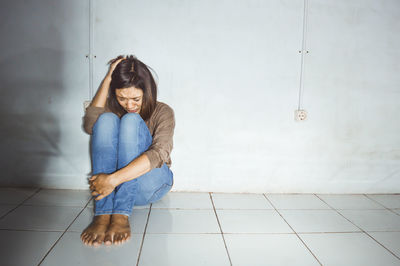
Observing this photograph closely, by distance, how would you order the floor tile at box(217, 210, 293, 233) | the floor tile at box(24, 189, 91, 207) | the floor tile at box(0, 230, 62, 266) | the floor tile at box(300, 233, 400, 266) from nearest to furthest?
the floor tile at box(0, 230, 62, 266) < the floor tile at box(300, 233, 400, 266) < the floor tile at box(217, 210, 293, 233) < the floor tile at box(24, 189, 91, 207)

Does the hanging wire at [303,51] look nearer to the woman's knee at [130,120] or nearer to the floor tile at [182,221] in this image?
the floor tile at [182,221]

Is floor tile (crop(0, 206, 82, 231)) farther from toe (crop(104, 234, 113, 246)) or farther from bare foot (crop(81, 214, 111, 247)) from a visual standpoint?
toe (crop(104, 234, 113, 246))

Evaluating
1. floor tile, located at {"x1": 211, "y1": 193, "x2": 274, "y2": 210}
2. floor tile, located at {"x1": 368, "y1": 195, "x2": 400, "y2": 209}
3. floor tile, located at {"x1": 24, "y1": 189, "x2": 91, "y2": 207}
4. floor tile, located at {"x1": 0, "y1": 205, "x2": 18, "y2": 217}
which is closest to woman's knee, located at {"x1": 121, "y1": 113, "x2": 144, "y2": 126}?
floor tile, located at {"x1": 24, "y1": 189, "x2": 91, "y2": 207}

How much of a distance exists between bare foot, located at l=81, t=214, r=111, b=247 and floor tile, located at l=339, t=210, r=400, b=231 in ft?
5.04

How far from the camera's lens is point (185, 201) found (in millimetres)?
1811

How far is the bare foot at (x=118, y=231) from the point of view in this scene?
1219 millimetres

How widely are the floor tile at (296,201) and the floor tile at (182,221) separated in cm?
56

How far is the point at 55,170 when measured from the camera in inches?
75.6

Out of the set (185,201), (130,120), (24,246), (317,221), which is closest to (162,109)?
(130,120)

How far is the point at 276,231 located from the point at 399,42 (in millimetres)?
1876

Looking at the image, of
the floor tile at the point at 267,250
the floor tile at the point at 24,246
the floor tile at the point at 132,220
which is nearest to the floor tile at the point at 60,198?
the floor tile at the point at 132,220

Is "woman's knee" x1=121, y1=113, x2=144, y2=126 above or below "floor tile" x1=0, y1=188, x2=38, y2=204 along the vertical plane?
above

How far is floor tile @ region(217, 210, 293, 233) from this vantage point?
144 centimetres

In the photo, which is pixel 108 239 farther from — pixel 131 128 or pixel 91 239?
pixel 131 128
